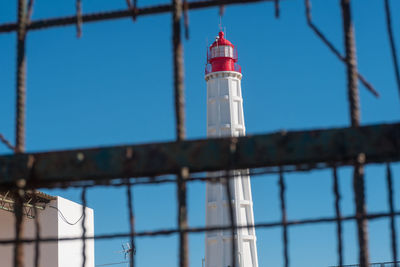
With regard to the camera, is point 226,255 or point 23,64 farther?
point 226,255

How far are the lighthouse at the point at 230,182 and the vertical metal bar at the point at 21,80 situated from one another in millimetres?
27404

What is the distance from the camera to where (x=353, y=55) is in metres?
7.84

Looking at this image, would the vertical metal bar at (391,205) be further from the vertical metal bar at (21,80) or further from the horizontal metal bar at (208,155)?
the vertical metal bar at (21,80)

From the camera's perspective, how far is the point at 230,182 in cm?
3572

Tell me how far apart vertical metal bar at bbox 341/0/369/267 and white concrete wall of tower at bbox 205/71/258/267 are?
2715 centimetres

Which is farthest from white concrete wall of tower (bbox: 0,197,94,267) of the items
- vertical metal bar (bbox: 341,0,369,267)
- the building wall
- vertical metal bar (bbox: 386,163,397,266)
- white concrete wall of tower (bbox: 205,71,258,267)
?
vertical metal bar (bbox: 386,163,397,266)

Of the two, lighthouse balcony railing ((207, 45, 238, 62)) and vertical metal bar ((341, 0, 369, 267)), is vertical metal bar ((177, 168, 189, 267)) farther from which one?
lighthouse balcony railing ((207, 45, 238, 62))

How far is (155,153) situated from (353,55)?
2.44m

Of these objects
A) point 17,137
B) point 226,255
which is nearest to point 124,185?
point 17,137

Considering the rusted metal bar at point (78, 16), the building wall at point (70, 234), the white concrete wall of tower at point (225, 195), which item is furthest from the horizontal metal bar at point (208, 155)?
the building wall at point (70, 234)

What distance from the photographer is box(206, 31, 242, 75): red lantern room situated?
127 ft

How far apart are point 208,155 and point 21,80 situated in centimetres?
243

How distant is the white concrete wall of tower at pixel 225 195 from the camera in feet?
118

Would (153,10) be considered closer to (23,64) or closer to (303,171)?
(23,64)
